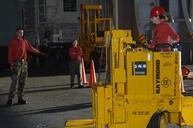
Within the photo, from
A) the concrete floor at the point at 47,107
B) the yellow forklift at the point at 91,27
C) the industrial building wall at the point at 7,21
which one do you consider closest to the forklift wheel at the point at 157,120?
the concrete floor at the point at 47,107

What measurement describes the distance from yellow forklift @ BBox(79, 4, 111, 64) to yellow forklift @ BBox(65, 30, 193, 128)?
16.0 meters

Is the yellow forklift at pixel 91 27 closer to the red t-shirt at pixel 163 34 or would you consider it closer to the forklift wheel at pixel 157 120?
the red t-shirt at pixel 163 34

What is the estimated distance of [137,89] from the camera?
28.1 ft

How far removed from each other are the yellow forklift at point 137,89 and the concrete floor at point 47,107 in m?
2.21

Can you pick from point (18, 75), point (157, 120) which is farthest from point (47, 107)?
point (157, 120)

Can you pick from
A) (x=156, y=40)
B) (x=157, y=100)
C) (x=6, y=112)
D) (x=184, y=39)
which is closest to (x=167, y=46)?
(x=156, y=40)

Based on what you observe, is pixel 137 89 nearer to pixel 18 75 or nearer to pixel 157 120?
pixel 157 120

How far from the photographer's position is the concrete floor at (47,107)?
1107 centimetres

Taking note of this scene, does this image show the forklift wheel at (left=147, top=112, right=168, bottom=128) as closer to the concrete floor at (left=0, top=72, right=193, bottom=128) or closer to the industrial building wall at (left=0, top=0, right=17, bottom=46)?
the concrete floor at (left=0, top=72, right=193, bottom=128)

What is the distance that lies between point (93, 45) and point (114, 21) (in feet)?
6.62

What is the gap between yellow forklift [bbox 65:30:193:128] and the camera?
854cm

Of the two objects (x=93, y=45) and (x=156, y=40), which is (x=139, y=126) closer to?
Answer: (x=156, y=40)

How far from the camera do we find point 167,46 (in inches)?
355

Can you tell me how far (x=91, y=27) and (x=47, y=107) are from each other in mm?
12543
